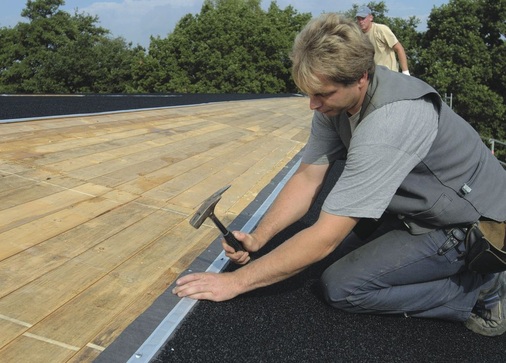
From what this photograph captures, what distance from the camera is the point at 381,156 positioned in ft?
5.25

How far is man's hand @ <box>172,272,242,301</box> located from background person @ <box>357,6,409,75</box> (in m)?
3.57

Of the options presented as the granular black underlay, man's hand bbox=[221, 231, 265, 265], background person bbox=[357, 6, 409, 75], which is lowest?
the granular black underlay

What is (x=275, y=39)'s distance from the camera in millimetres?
27484

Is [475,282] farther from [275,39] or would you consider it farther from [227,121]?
[275,39]

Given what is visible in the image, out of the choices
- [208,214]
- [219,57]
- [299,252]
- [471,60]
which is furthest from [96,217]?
[471,60]

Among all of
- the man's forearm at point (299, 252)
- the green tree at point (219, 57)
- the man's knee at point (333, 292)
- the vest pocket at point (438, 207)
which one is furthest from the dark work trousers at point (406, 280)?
the green tree at point (219, 57)

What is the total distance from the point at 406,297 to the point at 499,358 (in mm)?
374

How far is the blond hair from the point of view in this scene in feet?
5.13

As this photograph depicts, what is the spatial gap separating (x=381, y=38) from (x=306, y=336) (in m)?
3.91

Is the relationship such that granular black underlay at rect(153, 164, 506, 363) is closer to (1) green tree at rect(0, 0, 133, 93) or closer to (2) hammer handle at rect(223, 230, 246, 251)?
(2) hammer handle at rect(223, 230, 246, 251)

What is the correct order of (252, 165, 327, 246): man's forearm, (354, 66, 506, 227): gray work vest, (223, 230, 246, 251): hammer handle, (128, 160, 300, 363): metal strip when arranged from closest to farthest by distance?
1. (128, 160, 300, 363): metal strip
2. (354, 66, 506, 227): gray work vest
3. (223, 230, 246, 251): hammer handle
4. (252, 165, 327, 246): man's forearm

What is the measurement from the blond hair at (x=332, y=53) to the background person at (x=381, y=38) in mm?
3298

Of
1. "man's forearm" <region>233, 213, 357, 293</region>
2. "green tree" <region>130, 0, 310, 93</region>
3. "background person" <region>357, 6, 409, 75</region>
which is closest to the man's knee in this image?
"man's forearm" <region>233, 213, 357, 293</region>

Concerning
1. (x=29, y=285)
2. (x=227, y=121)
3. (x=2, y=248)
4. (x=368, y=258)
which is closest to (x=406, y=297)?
(x=368, y=258)
